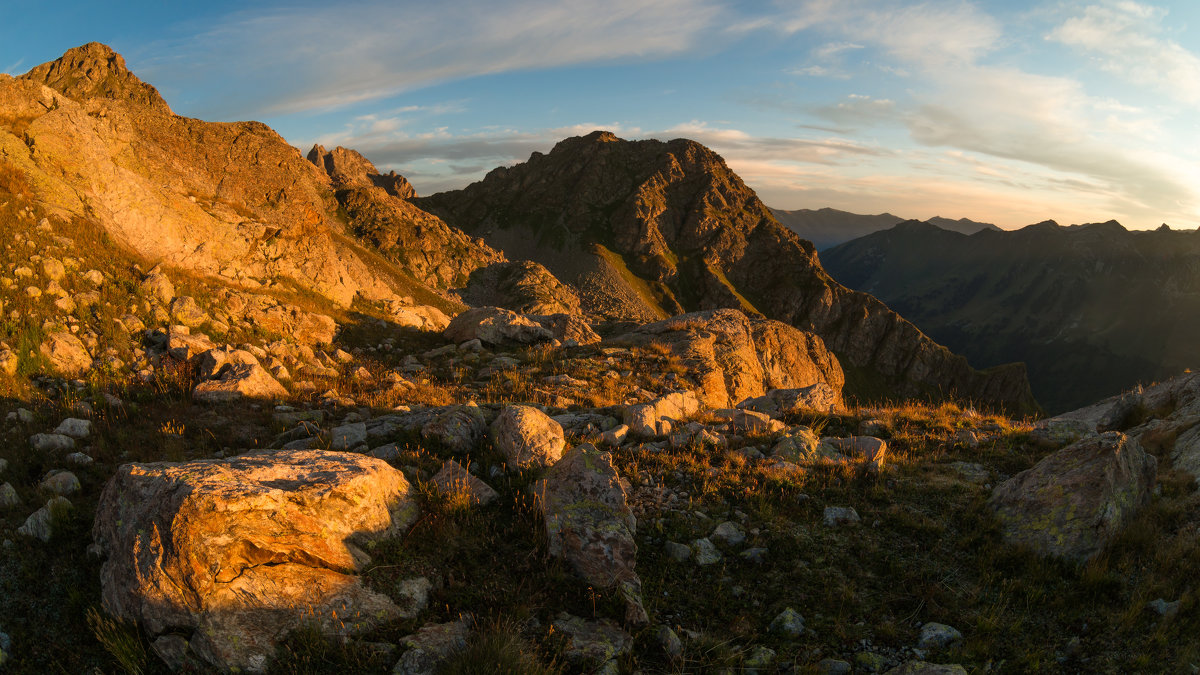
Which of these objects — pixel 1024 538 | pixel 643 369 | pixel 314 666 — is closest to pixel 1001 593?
pixel 1024 538

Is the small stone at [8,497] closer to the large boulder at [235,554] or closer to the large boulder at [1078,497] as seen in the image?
the large boulder at [235,554]

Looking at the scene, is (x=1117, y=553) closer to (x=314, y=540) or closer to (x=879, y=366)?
(x=314, y=540)

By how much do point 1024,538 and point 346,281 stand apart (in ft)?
109

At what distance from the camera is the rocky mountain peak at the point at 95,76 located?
3885 inches

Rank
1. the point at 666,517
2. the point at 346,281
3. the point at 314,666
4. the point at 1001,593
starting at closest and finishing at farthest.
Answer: the point at 314,666 < the point at 1001,593 < the point at 666,517 < the point at 346,281

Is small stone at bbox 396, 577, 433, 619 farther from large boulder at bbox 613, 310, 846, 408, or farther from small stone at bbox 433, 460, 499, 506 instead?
large boulder at bbox 613, 310, 846, 408

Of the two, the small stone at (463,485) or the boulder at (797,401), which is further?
the boulder at (797,401)

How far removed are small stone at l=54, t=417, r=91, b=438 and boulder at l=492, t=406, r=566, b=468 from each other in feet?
23.8

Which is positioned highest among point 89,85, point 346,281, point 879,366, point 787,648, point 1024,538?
point 89,85

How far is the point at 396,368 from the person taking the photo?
1888 centimetres

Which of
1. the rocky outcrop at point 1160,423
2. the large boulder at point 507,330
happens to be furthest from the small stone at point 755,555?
the large boulder at point 507,330

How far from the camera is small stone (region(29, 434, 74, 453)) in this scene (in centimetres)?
832

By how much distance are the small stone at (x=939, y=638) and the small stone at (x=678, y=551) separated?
2672mm

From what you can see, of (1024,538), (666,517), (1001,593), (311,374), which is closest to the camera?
(1001,593)
